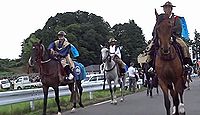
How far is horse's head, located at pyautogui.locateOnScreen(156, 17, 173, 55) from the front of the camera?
918 cm

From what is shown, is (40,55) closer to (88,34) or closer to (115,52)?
(115,52)

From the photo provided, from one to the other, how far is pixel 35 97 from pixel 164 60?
271 inches

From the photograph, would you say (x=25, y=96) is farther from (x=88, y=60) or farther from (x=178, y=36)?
(x=88, y=60)

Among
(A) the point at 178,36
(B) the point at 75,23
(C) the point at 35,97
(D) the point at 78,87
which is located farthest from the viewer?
(B) the point at 75,23

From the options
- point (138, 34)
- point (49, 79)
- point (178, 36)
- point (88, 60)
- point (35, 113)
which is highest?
point (138, 34)

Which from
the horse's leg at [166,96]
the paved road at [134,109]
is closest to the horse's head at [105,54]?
the paved road at [134,109]

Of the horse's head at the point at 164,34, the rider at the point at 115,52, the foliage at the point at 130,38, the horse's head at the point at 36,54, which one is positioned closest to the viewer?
the horse's head at the point at 164,34

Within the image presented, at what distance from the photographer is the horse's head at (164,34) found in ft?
30.1

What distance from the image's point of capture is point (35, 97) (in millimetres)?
15227

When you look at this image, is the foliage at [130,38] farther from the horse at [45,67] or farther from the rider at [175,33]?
the rider at [175,33]

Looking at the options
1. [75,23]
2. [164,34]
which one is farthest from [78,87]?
[75,23]

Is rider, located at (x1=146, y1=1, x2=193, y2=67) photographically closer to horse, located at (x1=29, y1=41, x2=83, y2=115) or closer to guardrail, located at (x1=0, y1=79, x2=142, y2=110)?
horse, located at (x1=29, y1=41, x2=83, y2=115)

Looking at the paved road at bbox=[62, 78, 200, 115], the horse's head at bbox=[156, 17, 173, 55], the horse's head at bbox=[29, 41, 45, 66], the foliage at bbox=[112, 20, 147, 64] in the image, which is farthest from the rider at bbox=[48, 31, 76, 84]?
the foliage at bbox=[112, 20, 147, 64]

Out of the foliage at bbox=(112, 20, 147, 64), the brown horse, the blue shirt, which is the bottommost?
the brown horse
